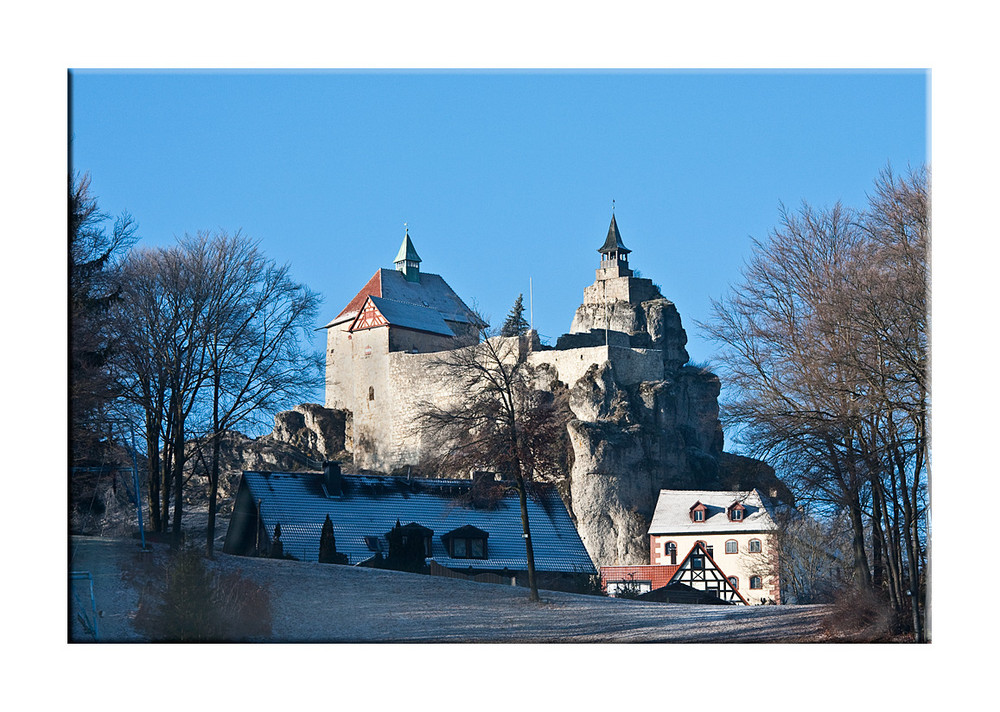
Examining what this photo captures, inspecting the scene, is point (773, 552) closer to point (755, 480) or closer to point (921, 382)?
point (755, 480)

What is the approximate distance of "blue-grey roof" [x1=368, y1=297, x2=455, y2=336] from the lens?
49312 mm

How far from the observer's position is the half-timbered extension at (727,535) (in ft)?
86.5

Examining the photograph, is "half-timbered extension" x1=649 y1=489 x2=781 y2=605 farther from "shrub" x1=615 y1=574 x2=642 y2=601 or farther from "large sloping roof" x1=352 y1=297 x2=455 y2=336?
"large sloping roof" x1=352 y1=297 x2=455 y2=336

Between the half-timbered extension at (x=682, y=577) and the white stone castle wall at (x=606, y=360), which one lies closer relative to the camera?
the half-timbered extension at (x=682, y=577)

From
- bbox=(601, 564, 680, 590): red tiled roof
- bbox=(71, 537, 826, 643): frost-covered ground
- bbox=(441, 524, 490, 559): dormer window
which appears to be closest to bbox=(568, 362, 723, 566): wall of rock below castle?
bbox=(601, 564, 680, 590): red tiled roof

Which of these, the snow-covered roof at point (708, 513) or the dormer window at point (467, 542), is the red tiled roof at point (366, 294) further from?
the dormer window at point (467, 542)

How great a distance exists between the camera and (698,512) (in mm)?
32844

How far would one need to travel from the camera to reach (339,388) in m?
50.0

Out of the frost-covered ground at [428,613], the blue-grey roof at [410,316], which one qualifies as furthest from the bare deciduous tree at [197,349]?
the blue-grey roof at [410,316]

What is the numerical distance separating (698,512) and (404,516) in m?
11.3

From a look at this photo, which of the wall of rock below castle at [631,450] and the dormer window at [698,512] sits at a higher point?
the wall of rock below castle at [631,450]

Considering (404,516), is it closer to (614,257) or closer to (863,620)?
(863,620)

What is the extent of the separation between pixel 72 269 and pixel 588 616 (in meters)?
8.22

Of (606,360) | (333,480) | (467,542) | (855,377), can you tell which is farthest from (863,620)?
(606,360)
